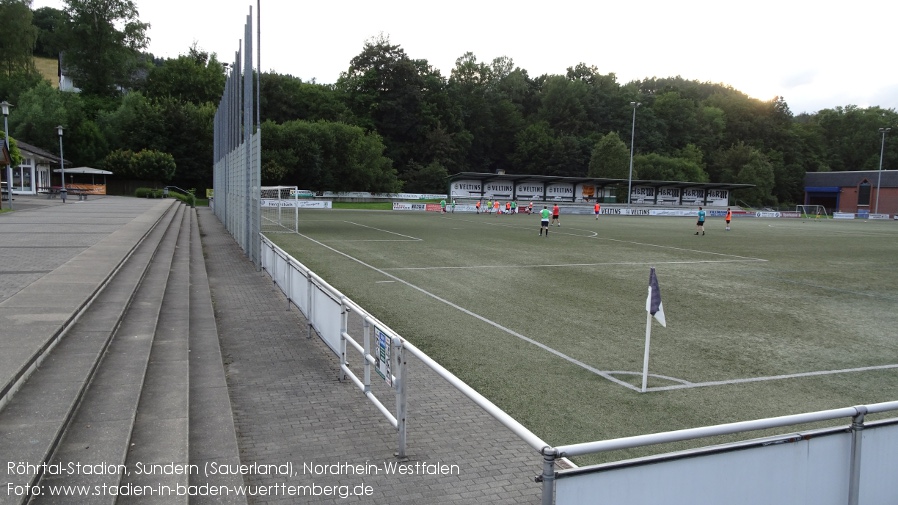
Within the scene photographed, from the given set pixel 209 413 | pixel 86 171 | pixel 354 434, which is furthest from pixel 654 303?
pixel 86 171

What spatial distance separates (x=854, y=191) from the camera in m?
91.9

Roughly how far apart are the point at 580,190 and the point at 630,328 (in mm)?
67868

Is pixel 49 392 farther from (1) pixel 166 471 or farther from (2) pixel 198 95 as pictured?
(2) pixel 198 95

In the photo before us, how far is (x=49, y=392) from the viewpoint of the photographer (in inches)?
230

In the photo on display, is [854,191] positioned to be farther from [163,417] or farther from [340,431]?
[163,417]

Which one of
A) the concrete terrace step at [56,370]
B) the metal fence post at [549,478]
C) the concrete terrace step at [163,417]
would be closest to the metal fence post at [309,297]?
the concrete terrace step at [163,417]

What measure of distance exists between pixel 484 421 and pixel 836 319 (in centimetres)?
977

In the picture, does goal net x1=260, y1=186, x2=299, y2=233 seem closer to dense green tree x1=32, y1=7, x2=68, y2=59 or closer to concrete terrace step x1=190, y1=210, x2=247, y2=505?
concrete terrace step x1=190, y1=210, x2=247, y2=505

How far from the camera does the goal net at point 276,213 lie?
35000 millimetres

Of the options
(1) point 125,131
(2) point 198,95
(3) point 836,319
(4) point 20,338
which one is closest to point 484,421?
(4) point 20,338

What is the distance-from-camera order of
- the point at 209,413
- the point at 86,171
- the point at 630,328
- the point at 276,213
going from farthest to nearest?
1. the point at 86,171
2. the point at 276,213
3. the point at 630,328
4. the point at 209,413

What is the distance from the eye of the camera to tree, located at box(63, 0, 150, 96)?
82.9 m

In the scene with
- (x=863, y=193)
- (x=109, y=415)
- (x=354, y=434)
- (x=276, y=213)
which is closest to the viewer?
(x=109, y=415)

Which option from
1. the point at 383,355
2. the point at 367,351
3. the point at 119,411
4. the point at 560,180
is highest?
the point at 560,180
